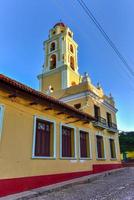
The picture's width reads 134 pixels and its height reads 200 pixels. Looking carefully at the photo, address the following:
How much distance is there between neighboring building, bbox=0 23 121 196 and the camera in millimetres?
7562

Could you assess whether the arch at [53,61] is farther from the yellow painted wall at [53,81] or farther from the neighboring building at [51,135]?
the neighboring building at [51,135]

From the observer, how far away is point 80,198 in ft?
21.8

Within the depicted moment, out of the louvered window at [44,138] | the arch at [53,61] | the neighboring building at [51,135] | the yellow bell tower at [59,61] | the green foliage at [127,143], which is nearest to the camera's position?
the neighboring building at [51,135]

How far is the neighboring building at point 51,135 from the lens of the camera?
24.8ft

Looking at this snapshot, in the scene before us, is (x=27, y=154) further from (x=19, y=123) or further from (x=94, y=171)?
(x=94, y=171)

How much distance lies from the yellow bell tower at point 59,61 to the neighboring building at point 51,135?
334 millimetres

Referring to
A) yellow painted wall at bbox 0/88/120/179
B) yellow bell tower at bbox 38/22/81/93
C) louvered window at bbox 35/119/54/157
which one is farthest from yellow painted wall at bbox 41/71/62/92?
yellow painted wall at bbox 0/88/120/179

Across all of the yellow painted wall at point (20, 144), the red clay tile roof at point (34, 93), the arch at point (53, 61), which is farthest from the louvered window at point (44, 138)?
the arch at point (53, 61)

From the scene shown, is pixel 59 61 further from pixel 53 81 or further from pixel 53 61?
pixel 53 81

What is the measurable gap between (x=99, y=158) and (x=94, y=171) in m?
1.40

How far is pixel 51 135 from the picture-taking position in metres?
10.2

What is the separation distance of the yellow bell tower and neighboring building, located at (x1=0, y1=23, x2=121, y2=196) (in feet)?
1.10

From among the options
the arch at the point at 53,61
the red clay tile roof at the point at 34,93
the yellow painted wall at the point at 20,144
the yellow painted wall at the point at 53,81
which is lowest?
Answer: the yellow painted wall at the point at 20,144

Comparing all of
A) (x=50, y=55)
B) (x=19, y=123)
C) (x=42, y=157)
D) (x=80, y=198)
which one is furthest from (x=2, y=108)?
(x=50, y=55)
